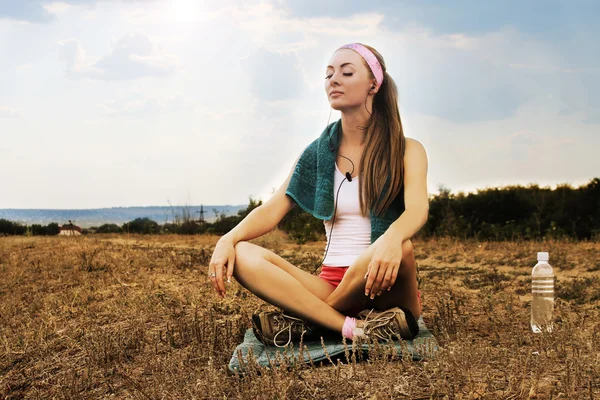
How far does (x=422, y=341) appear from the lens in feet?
13.4

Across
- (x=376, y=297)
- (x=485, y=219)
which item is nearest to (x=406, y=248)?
(x=376, y=297)

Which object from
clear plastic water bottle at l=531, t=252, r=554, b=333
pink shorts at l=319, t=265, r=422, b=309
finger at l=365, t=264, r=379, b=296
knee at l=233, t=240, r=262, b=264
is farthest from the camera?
clear plastic water bottle at l=531, t=252, r=554, b=333

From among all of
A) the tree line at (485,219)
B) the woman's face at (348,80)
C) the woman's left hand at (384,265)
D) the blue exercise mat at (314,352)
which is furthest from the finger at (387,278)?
the tree line at (485,219)

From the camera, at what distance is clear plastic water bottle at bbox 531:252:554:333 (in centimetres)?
482

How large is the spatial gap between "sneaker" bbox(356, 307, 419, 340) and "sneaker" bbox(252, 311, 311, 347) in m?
0.40

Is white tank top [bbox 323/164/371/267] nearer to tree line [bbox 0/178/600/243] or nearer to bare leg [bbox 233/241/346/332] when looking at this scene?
bare leg [bbox 233/241/346/332]

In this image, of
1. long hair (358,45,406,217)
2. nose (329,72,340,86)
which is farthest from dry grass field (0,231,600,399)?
nose (329,72,340,86)

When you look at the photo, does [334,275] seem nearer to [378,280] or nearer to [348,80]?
[378,280]

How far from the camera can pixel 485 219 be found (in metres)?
19.1

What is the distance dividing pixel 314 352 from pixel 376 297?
22.5 inches

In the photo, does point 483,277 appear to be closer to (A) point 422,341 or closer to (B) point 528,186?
(A) point 422,341

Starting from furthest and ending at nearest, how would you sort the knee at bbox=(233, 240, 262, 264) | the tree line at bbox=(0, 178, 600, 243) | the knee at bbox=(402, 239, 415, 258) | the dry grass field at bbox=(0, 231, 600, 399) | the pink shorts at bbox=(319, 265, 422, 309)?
1. the tree line at bbox=(0, 178, 600, 243)
2. the pink shorts at bbox=(319, 265, 422, 309)
3. the knee at bbox=(233, 240, 262, 264)
4. the knee at bbox=(402, 239, 415, 258)
5. the dry grass field at bbox=(0, 231, 600, 399)

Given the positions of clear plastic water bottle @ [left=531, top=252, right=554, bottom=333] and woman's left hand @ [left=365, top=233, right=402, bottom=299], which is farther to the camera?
clear plastic water bottle @ [left=531, top=252, right=554, bottom=333]

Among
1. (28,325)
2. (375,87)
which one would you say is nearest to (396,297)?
(375,87)
